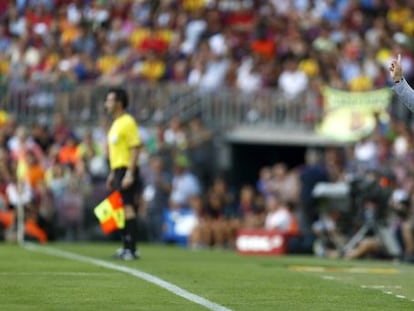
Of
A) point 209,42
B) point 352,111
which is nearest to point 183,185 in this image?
point 352,111

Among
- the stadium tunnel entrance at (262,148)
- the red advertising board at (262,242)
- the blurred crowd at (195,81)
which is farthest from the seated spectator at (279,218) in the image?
the stadium tunnel entrance at (262,148)

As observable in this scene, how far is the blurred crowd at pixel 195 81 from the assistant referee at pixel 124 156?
6026 mm

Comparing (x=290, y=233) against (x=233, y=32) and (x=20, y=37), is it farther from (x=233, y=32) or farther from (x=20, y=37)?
(x=20, y=37)

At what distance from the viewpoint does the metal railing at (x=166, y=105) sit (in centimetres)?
2927

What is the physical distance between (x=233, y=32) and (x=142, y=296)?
2128 centimetres

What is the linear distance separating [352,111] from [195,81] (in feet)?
15.0

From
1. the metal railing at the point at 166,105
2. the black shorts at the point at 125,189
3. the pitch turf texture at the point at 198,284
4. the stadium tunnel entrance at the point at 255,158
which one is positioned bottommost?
the pitch turf texture at the point at 198,284

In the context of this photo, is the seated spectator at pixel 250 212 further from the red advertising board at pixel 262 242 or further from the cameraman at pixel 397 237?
the cameraman at pixel 397 237

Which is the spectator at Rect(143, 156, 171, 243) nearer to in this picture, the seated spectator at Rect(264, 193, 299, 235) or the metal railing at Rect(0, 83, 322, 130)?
the metal railing at Rect(0, 83, 322, 130)

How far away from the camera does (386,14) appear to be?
3150 centimetres

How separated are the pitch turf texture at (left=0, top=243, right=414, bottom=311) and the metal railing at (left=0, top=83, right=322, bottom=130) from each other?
11.4 meters

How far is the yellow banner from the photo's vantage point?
2652cm

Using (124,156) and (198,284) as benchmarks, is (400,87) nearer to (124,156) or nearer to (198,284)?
(198,284)

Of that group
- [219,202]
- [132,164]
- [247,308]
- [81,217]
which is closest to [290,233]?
[219,202]
